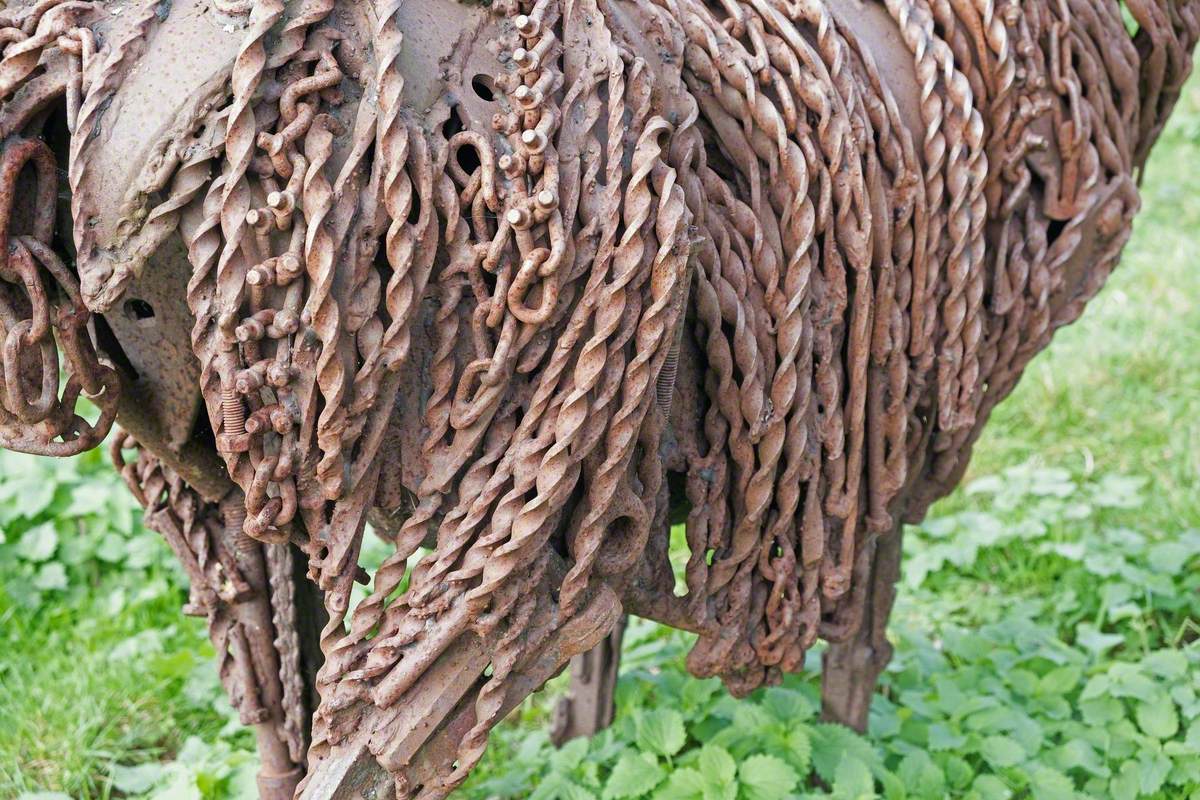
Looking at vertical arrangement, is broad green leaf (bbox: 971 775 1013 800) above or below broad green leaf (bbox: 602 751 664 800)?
above

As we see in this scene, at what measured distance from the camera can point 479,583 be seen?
1.18 metres

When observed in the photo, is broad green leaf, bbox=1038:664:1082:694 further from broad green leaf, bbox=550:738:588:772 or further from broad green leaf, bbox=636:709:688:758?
broad green leaf, bbox=550:738:588:772

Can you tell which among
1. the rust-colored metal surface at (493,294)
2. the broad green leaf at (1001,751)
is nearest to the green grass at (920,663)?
the broad green leaf at (1001,751)

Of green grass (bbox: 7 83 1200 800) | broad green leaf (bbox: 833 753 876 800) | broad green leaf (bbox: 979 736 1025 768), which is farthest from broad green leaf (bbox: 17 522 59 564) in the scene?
broad green leaf (bbox: 979 736 1025 768)

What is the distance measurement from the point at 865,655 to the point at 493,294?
1.17 m

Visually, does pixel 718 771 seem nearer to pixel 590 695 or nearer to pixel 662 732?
pixel 662 732

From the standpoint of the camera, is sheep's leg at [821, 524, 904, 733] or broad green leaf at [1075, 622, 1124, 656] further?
broad green leaf at [1075, 622, 1124, 656]

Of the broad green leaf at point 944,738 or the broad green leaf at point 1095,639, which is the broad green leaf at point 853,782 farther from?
the broad green leaf at point 1095,639

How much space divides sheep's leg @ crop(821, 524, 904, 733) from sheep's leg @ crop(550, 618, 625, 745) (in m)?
0.37

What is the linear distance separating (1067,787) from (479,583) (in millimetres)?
1302

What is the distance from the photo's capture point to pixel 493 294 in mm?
1140

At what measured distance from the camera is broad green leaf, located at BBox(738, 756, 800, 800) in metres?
1.94

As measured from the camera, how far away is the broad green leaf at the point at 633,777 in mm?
1998

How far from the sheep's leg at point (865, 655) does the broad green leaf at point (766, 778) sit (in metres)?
0.21
